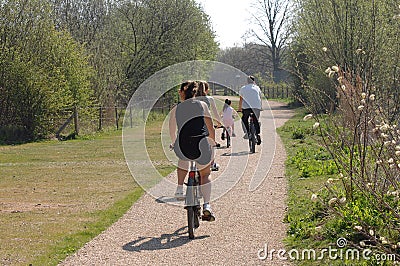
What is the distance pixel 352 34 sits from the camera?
53.0 feet

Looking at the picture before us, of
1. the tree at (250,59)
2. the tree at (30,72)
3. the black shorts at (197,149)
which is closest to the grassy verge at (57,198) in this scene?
the black shorts at (197,149)

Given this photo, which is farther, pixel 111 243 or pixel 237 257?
pixel 111 243

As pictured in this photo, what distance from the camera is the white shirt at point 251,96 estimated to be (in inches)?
674

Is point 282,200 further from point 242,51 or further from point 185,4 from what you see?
point 242,51

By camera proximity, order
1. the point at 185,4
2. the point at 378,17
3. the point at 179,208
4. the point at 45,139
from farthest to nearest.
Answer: the point at 185,4 → the point at 45,139 → the point at 378,17 → the point at 179,208

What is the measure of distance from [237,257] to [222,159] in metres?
9.71

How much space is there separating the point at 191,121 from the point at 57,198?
449cm

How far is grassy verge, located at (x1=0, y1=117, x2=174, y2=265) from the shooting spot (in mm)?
8133

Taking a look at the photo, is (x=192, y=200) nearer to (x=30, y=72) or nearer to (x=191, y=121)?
(x=191, y=121)

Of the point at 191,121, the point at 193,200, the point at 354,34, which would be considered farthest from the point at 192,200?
the point at 354,34

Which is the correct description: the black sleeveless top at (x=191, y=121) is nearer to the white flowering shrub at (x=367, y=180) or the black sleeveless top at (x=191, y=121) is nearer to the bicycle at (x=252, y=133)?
the white flowering shrub at (x=367, y=180)

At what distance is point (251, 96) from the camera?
17.3 meters

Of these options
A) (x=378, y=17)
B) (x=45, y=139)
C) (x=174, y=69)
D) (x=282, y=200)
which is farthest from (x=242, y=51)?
(x=282, y=200)

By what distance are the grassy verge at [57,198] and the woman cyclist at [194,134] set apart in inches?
62.5
